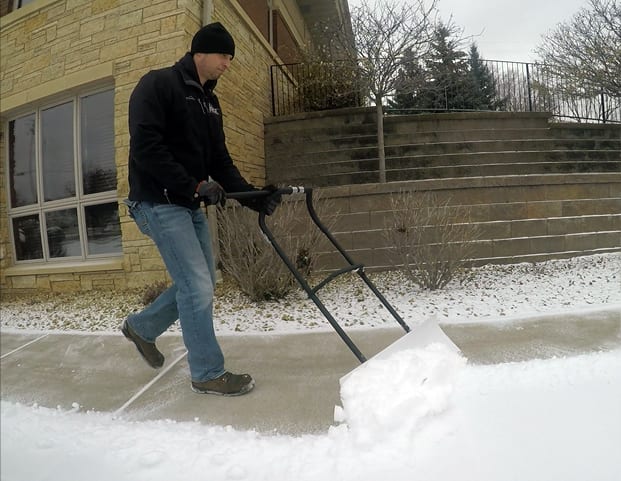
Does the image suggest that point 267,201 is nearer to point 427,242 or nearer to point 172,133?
point 172,133

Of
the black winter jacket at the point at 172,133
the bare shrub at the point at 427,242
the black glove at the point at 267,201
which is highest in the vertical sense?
the black winter jacket at the point at 172,133

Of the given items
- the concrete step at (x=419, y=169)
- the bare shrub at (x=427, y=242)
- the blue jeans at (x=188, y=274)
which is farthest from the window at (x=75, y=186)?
the bare shrub at (x=427, y=242)

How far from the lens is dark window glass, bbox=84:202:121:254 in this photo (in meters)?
3.18

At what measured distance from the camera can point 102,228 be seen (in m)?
3.23

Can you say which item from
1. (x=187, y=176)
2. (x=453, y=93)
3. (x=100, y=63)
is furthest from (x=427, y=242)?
(x=100, y=63)

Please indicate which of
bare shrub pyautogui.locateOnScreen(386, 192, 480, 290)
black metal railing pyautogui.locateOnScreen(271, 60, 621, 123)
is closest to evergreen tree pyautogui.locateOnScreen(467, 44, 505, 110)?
black metal railing pyautogui.locateOnScreen(271, 60, 621, 123)

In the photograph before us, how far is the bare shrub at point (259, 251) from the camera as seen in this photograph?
2637 mm

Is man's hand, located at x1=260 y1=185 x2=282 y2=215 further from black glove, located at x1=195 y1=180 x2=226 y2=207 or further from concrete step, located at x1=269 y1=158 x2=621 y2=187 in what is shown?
concrete step, located at x1=269 y1=158 x2=621 y2=187

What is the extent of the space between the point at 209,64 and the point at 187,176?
0.47 meters

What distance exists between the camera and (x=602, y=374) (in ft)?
4.39

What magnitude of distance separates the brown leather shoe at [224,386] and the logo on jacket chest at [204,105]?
3.62ft

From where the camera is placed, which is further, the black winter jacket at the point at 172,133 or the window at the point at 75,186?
the window at the point at 75,186

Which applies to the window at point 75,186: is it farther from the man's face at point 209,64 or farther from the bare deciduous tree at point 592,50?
the bare deciduous tree at point 592,50

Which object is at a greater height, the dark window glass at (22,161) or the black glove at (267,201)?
the dark window glass at (22,161)
